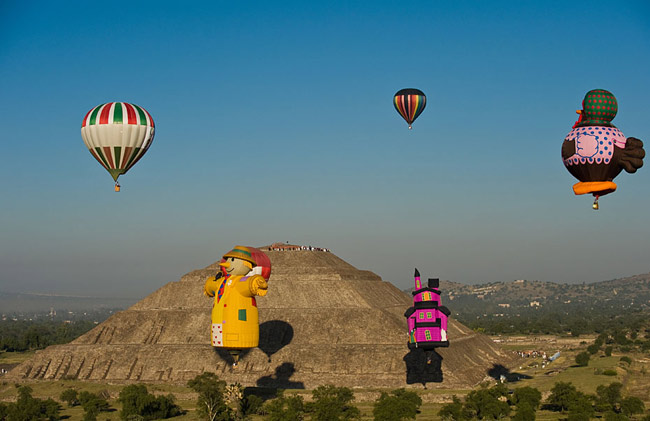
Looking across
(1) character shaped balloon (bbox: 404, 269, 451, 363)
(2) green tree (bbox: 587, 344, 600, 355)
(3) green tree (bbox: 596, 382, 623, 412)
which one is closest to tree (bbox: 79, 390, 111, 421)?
(1) character shaped balloon (bbox: 404, 269, 451, 363)

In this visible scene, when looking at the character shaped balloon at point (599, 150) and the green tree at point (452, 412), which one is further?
the green tree at point (452, 412)

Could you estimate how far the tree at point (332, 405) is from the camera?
81688mm

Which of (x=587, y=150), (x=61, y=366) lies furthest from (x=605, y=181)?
(x=61, y=366)

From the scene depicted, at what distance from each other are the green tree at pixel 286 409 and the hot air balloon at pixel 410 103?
1373 inches

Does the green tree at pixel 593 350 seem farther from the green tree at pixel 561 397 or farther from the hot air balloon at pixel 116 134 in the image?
the hot air balloon at pixel 116 134

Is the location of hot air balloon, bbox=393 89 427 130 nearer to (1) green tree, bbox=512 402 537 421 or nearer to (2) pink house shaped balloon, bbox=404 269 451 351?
(2) pink house shaped balloon, bbox=404 269 451 351

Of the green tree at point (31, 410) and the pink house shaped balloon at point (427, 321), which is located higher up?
the pink house shaped balloon at point (427, 321)

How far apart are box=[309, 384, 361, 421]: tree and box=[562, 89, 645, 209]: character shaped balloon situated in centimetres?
3342

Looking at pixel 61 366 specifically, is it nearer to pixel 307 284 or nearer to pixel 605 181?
pixel 307 284

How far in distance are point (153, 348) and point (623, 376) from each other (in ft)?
219

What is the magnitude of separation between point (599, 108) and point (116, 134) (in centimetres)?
4350

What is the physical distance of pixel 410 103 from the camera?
98188 mm

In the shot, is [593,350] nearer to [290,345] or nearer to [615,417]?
[290,345]

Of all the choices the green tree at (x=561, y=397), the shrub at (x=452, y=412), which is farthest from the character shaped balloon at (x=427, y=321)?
the green tree at (x=561, y=397)
